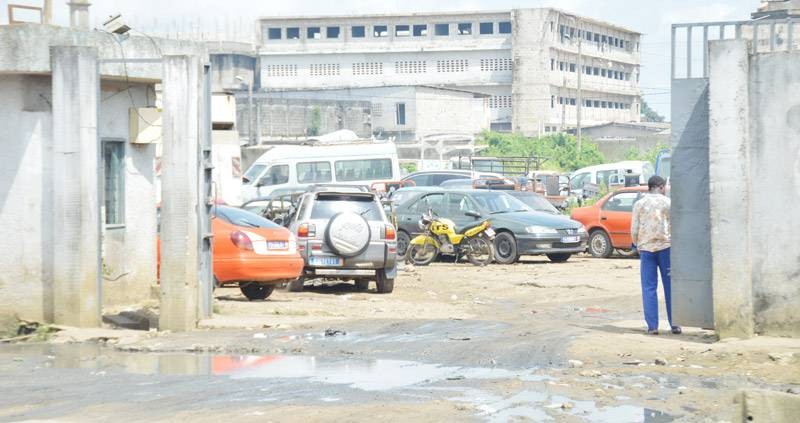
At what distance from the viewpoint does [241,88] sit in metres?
90.2

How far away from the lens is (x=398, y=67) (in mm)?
96500

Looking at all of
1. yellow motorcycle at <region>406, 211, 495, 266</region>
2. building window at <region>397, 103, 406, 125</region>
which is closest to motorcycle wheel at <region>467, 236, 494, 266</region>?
yellow motorcycle at <region>406, 211, 495, 266</region>

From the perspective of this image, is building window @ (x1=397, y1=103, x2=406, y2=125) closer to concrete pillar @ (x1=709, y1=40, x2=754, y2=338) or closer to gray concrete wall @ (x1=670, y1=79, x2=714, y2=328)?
gray concrete wall @ (x1=670, y1=79, x2=714, y2=328)

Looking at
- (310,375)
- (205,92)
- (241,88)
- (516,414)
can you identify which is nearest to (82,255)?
(205,92)

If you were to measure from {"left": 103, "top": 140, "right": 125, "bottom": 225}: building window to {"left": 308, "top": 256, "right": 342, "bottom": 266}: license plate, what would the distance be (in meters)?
3.70

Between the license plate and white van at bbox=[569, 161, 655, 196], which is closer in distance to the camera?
the license plate

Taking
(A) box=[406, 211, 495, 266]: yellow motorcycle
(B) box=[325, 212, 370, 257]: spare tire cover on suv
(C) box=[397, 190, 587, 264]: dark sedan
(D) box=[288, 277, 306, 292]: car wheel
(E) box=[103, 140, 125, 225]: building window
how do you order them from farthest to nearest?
(C) box=[397, 190, 587, 264]: dark sedan
(A) box=[406, 211, 495, 266]: yellow motorcycle
(D) box=[288, 277, 306, 292]: car wheel
(B) box=[325, 212, 370, 257]: spare tire cover on suv
(E) box=[103, 140, 125, 225]: building window

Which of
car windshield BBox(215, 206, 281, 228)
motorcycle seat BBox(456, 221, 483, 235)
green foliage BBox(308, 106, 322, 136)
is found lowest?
motorcycle seat BBox(456, 221, 483, 235)

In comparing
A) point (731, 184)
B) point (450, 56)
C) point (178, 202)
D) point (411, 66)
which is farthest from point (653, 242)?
point (411, 66)

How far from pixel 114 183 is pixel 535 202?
Answer: 15660 mm

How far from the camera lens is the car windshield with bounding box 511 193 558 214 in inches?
1207

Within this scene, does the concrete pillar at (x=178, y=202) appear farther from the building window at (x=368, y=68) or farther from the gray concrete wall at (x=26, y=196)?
the building window at (x=368, y=68)

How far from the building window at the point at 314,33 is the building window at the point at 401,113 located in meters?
15.5

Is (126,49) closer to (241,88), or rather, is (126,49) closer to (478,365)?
(478,365)
